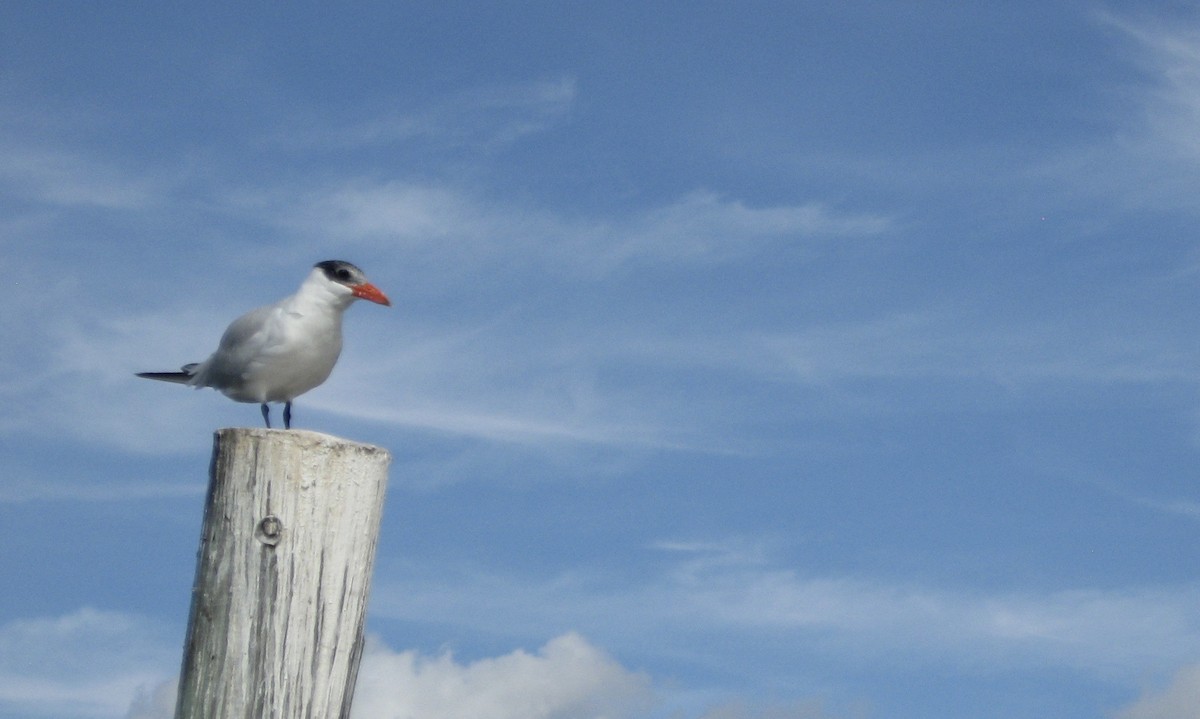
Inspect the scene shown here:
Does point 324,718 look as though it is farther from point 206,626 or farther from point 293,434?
point 293,434

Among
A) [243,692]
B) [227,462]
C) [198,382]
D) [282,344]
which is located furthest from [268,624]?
[198,382]

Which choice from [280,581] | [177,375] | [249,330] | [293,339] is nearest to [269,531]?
[280,581]

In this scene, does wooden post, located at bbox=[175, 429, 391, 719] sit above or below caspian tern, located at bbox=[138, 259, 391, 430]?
below

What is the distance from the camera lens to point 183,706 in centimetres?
625

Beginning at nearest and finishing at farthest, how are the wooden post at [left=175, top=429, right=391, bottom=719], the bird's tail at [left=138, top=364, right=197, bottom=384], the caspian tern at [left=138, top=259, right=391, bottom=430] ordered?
the wooden post at [left=175, top=429, right=391, bottom=719] → the caspian tern at [left=138, top=259, right=391, bottom=430] → the bird's tail at [left=138, top=364, right=197, bottom=384]

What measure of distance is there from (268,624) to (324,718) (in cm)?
56

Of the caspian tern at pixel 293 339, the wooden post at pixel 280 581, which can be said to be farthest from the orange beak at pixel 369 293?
the wooden post at pixel 280 581

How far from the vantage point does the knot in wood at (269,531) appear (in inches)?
247

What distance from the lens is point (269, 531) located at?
627 centimetres

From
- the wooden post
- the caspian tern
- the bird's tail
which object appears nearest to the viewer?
the wooden post

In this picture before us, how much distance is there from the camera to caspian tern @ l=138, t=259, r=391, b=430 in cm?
983

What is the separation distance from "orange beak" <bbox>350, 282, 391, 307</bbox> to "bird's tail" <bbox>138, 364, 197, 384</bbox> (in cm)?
207

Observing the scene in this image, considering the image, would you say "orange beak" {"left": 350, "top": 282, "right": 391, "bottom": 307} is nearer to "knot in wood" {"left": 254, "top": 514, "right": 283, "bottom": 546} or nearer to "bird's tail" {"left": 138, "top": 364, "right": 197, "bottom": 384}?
"bird's tail" {"left": 138, "top": 364, "right": 197, "bottom": 384}

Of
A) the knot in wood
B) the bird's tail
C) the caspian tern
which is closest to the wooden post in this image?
the knot in wood
